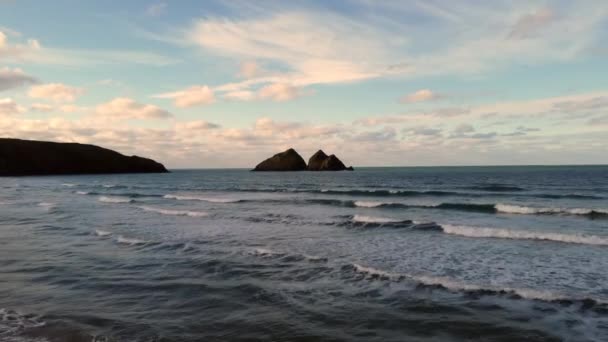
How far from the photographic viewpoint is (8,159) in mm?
144000

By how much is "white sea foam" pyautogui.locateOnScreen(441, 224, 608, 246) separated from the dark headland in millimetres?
161448

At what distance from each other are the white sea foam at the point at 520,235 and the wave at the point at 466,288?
29.8ft

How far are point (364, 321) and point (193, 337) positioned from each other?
10.9 feet

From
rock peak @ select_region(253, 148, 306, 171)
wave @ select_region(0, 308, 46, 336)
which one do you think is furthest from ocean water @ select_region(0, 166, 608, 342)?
rock peak @ select_region(253, 148, 306, 171)

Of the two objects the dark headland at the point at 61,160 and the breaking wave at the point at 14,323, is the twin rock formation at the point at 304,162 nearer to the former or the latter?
the dark headland at the point at 61,160

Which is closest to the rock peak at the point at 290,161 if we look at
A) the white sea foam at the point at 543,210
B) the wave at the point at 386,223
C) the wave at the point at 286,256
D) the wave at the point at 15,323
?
the white sea foam at the point at 543,210

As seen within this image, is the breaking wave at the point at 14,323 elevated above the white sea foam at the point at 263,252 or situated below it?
above

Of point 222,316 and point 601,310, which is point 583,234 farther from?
point 222,316

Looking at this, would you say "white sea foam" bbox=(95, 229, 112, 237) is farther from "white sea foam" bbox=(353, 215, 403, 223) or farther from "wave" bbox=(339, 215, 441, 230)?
"white sea foam" bbox=(353, 215, 403, 223)

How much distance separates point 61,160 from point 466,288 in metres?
179

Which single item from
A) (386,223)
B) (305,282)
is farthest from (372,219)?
(305,282)

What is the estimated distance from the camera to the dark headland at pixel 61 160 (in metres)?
146

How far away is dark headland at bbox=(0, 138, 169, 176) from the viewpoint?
145500mm

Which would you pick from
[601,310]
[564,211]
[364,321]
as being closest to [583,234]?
[564,211]
